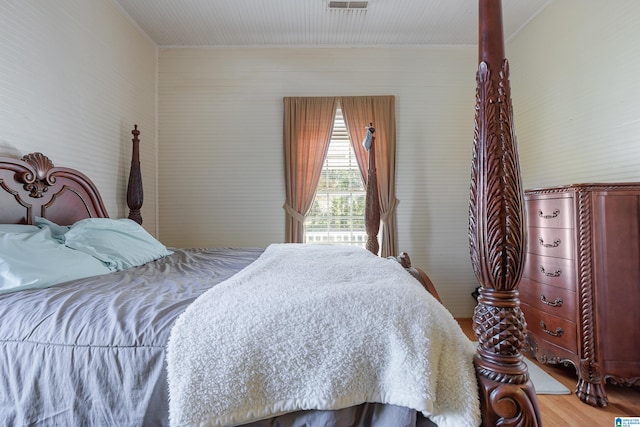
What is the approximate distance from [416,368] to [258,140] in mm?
3183

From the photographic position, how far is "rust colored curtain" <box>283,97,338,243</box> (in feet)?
11.4

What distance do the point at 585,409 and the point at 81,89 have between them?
4008 millimetres

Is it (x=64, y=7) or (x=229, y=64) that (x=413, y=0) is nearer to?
(x=229, y=64)

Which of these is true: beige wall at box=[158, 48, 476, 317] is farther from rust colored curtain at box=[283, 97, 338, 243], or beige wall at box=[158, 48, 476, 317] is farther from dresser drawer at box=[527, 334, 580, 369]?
dresser drawer at box=[527, 334, 580, 369]

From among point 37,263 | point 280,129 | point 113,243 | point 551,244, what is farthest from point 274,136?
Answer: point 551,244

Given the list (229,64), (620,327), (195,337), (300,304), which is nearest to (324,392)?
(300,304)

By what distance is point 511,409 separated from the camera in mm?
728

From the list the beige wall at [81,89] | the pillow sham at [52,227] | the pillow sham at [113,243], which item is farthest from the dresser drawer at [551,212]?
the beige wall at [81,89]

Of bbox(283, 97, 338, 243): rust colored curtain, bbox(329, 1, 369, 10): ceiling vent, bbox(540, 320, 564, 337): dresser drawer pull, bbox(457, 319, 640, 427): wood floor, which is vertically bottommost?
bbox(457, 319, 640, 427): wood floor

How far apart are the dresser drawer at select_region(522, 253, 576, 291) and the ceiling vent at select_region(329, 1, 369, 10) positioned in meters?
2.53

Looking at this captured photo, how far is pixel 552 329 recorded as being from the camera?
7.20 ft

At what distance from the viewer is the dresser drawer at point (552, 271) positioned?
80.5 inches

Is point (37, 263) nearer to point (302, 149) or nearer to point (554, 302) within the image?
point (302, 149)

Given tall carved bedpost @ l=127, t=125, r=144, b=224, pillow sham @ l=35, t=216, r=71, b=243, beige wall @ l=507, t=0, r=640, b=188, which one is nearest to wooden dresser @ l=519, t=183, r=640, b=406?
beige wall @ l=507, t=0, r=640, b=188
